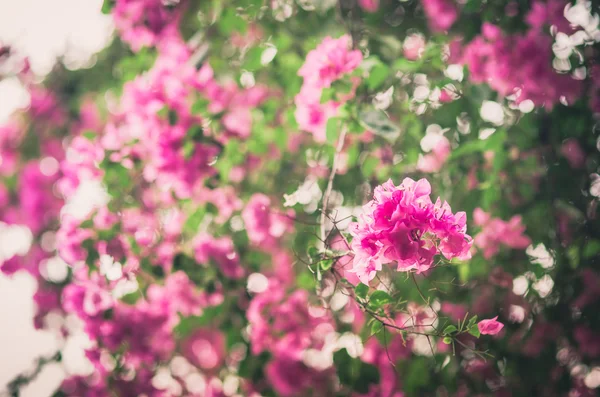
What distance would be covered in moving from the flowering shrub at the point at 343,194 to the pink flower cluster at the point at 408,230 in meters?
0.47

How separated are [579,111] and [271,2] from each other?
98 centimetres

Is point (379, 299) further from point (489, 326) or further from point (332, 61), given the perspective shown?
point (332, 61)

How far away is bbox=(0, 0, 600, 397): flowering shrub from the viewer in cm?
126

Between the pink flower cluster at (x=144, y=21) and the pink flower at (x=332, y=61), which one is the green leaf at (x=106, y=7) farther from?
the pink flower at (x=332, y=61)

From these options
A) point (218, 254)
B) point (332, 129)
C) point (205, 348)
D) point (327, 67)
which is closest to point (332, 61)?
point (327, 67)

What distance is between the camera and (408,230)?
618mm

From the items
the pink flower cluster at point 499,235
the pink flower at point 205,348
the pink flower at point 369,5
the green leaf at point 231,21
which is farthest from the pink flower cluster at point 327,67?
the pink flower at point 205,348

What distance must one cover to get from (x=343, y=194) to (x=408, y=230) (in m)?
0.84

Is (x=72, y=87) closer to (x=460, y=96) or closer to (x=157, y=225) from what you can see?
(x=157, y=225)

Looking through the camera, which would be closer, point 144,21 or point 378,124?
point 378,124

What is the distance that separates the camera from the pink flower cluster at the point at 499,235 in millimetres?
1474

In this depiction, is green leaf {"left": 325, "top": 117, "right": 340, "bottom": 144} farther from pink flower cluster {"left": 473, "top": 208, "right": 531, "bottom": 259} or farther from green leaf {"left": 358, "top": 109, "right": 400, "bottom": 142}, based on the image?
pink flower cluster {"left": 473, "top": 208, "right": 531, "bottom": 259}

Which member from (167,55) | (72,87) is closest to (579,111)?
(167,55)

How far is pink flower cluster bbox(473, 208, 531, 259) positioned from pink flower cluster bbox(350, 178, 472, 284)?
35.2 inches
